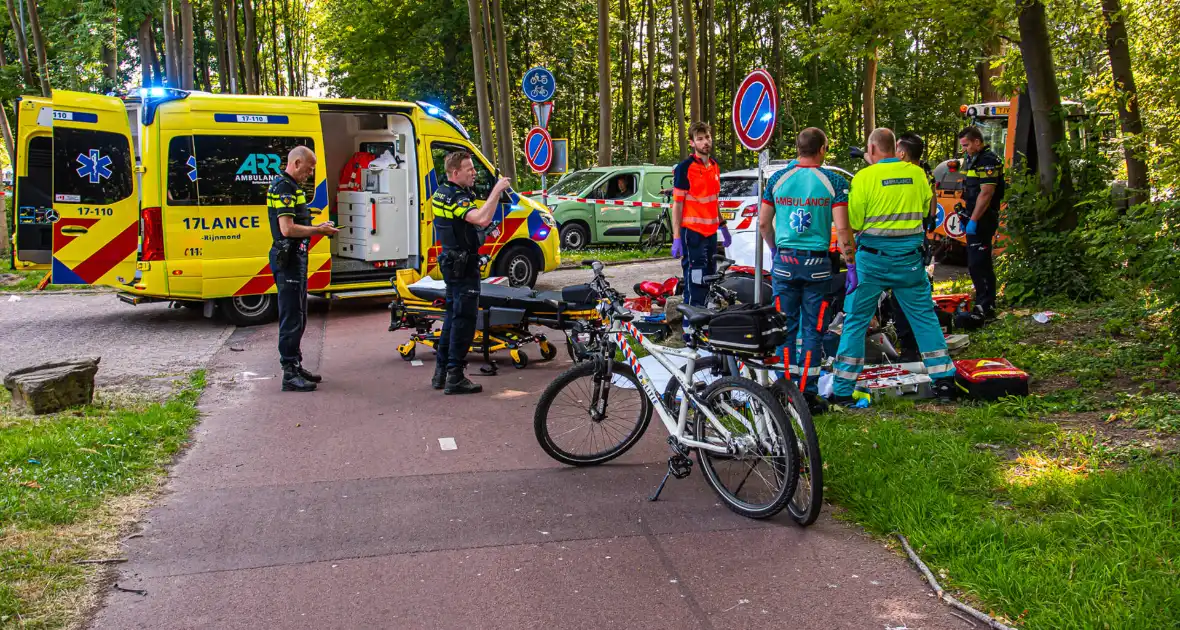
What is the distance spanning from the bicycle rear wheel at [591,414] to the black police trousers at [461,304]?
2.24 metres

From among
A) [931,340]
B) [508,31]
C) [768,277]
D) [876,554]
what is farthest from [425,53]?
[876,554]

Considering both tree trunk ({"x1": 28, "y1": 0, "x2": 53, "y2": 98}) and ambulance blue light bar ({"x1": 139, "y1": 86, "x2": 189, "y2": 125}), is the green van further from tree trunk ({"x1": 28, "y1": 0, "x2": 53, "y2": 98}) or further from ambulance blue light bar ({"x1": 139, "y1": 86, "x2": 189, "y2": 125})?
ambulance blue light bar ({"x1": 139, "y1": 86, "x2": 189, "y2": 125})

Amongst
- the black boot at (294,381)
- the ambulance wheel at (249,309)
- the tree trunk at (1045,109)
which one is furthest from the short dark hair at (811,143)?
the ambulance wheel at (249,309)

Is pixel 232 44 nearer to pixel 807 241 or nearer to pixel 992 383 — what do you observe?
pixel 807 241

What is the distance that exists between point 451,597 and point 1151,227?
18.5 feet

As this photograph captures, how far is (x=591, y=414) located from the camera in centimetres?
582

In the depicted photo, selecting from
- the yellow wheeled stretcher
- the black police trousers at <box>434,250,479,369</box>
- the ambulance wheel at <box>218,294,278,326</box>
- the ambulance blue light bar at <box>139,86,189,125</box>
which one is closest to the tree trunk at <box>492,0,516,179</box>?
the ambulance wheel at <box>218,294,278,326</box>

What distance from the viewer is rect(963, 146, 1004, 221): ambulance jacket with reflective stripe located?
9.48 meters

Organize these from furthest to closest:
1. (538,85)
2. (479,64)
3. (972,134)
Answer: (479,64), (538,85), (972,134)

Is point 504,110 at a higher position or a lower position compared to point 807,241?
higher

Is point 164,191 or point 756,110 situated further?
point 164,191

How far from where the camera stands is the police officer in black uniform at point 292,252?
806cm

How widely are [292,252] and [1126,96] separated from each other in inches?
289

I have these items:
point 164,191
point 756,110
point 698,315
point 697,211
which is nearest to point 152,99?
point 164,191
